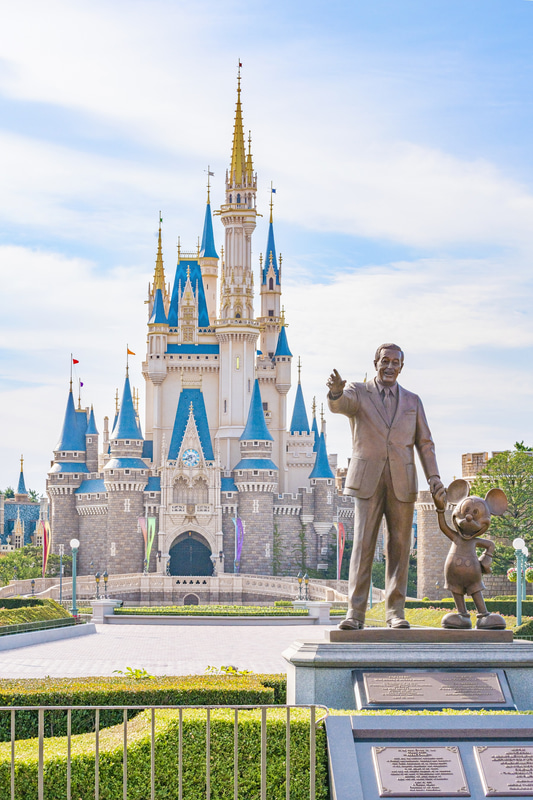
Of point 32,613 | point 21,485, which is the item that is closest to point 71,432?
point 32,613

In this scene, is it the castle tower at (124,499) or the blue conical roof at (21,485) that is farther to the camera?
the blue conical roof at (21,485)

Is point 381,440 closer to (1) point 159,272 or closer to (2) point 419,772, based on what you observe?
(2) point 419,772

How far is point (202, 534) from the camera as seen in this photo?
64062 mm

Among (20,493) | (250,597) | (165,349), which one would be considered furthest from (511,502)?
(20,493)

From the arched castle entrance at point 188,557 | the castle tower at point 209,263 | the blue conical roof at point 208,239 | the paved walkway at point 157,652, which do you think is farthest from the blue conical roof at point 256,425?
the paved walkway at point 157,652

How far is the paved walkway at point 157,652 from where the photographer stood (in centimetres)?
1869

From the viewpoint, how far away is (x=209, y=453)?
65.9 metres

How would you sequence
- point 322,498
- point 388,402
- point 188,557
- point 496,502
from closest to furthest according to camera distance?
1. point 388,402
2. point 496,502
3. point 188,557
4. point 322,498

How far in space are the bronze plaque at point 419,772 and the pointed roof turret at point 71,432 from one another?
6268 cm

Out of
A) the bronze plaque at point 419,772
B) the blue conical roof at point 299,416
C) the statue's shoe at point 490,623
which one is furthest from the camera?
the blue conical roof at point 299,416

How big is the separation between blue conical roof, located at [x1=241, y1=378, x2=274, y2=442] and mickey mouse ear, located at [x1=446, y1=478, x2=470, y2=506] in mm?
55658

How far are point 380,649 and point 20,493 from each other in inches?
4289

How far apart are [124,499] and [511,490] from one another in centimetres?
2575

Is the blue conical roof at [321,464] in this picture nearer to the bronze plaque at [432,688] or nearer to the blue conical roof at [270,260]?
the blue conical roof at [270,260]
